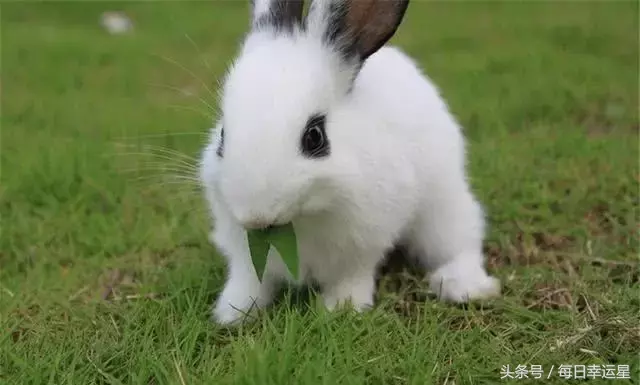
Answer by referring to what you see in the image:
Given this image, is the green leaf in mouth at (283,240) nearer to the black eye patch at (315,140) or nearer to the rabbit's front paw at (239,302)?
the black eye patch at (315,140)

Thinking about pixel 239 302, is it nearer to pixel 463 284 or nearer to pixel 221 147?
pixel 221 147

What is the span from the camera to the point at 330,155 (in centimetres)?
234

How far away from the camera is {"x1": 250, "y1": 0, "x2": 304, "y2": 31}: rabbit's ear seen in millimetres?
2551

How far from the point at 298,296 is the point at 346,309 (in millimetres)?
237

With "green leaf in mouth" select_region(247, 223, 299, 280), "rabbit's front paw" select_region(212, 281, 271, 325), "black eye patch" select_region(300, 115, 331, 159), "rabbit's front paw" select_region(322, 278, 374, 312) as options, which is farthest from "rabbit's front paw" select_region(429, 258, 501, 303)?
"black eye patch" select_region(300, 115, 331, 159)

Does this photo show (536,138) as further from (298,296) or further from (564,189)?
(298,296)

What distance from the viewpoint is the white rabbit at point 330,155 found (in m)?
2.23

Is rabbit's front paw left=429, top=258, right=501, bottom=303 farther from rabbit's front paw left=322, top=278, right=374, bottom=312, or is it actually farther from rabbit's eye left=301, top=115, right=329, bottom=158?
rabbit's eye left=301, top=115, right=329, bottom=158

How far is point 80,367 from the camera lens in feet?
8.16

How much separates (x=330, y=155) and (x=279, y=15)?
1.77 feet

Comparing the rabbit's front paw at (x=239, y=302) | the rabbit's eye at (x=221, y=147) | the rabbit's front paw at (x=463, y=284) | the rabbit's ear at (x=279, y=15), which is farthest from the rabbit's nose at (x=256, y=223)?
the rabbit's front paw at (x=463, y=284)

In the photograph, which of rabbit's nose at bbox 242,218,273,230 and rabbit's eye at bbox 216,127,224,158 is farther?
rabbit's eye at bbox 216,127,224,158

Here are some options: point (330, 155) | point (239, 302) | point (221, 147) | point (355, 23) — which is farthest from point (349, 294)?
point (355, 23)

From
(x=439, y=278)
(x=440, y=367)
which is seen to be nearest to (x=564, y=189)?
(x=439, y=278)
